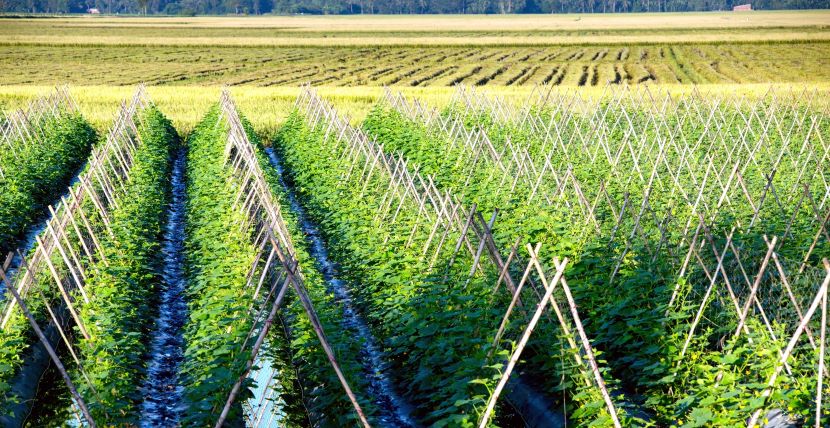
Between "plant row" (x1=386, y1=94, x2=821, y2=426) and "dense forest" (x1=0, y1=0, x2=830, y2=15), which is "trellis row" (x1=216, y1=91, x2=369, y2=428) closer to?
"plant row" (x1=386, y1=94, x2=821, y2=426)

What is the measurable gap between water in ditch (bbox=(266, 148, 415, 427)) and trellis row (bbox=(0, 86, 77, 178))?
5.56 meters

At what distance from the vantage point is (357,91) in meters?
33.1

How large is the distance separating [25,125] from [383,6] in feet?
506

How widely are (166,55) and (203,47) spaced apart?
7.85 meters

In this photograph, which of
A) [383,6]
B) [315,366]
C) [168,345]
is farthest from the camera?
[383,6]

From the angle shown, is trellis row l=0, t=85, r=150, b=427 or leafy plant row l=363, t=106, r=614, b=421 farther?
trellis row l=0, t=85, r=150, b=427

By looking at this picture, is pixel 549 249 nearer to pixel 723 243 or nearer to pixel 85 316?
pixel 723 243

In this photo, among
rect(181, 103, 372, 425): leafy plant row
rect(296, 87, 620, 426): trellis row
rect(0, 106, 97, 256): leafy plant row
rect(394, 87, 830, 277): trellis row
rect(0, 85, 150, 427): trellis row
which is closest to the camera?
rect(296, 87, 620, 426): trellis row

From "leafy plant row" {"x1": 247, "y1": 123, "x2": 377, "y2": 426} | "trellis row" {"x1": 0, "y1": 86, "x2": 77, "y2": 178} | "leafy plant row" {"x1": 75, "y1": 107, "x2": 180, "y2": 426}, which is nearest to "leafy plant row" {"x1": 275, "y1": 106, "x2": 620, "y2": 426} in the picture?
"leafy plant row" {"x1": 247, "y1": 123, "x2": 377, "y2": 426}

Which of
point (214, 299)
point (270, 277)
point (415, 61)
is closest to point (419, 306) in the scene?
point (214, 299)

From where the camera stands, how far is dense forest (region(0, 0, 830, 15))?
155500 millimetres

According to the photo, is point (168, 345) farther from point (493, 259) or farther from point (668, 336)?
point (668, 336)

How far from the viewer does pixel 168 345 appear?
8719 millimetres

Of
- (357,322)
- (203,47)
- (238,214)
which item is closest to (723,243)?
(357,322)
